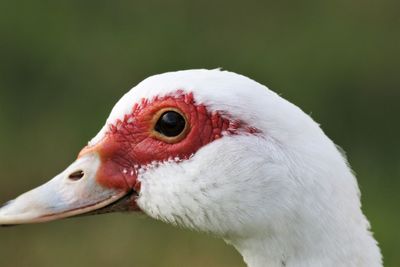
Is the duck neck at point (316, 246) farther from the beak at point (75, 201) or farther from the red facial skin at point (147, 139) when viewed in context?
the beak at point (75, 201)

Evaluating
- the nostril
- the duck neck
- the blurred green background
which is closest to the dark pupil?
the nostril

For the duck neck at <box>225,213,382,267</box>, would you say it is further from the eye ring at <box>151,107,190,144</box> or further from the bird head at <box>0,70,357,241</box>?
the eye ring at <box>151,107,190,144</box>

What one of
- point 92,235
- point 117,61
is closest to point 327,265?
point 92,235

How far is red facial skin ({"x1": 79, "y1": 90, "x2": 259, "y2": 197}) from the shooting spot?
149 inches

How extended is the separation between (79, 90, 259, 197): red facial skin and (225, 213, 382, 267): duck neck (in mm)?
404

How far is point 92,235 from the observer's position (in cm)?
741

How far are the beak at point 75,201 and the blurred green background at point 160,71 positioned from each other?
3.14 meters

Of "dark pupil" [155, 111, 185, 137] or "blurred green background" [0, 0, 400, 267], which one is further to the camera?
"blurred green background" [0, 0, 400, 267]

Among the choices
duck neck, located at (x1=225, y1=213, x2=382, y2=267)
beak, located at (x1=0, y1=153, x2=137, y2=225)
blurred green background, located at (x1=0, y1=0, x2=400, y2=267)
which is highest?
beak, located at (x1=0, y1=153, x2=137, y2=225)

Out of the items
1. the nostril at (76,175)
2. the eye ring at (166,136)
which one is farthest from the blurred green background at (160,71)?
the eye ring at (166,136)

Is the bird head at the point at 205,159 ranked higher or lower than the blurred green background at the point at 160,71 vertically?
higher

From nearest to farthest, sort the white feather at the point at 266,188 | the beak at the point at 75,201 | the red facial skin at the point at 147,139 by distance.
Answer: the white feather at the point at 266,188 → the red facial skin at the point at 147,139 → the beak at the point at 75,201

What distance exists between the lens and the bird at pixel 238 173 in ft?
12.1

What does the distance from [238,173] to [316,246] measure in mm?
386
